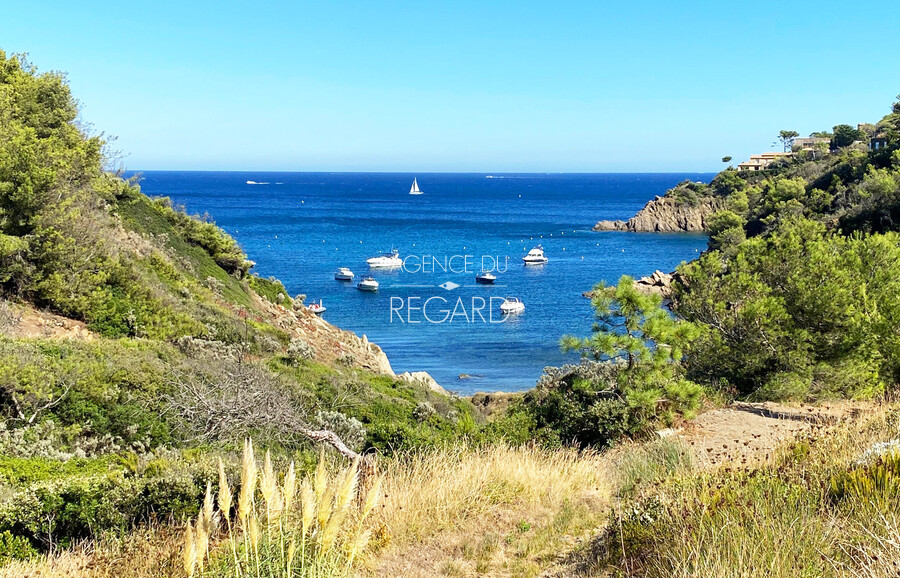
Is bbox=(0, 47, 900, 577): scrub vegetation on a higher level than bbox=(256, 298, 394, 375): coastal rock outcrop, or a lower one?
higher

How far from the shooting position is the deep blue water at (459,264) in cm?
3869

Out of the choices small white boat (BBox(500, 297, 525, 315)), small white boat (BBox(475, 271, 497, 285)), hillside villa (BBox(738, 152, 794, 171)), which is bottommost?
small white boat (BBox(500, 297, 525, 315))

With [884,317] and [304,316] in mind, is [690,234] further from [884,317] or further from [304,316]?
[884,317]

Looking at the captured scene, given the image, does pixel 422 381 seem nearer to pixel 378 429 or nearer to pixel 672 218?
pixel 378 429

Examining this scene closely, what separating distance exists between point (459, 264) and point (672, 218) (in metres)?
48.5

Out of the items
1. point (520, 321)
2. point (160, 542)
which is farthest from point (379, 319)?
point (160, 542)

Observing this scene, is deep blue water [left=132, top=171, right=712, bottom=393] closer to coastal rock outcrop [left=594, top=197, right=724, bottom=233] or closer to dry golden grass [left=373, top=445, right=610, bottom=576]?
coastal rock outcrop [left=594, top=197, right=724, bottom=233]

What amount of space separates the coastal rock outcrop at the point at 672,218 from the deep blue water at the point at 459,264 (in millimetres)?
4097

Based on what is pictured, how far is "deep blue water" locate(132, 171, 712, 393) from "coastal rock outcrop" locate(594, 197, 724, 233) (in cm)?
410

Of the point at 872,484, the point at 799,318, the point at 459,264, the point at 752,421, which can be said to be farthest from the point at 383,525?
the point at 459,264

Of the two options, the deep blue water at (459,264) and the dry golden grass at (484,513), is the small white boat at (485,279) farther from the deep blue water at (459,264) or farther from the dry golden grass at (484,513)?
the dry golden grass at (484,513)

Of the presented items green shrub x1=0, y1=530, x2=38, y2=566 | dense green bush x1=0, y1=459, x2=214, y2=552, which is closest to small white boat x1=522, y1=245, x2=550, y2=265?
dense green bush x1=0, y1=459, x2=214, y2=552

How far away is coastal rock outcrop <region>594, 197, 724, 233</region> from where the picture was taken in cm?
10838

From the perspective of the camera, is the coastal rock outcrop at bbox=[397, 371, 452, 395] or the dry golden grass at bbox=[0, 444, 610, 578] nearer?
the dry golden grass at bbox=[0, 444, 610, 578]
